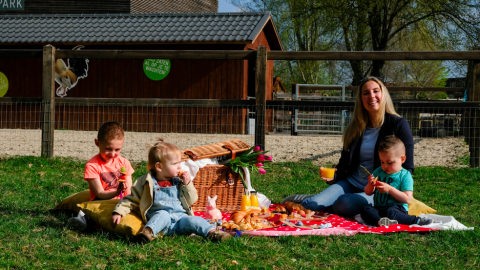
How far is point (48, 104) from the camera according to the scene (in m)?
7.80

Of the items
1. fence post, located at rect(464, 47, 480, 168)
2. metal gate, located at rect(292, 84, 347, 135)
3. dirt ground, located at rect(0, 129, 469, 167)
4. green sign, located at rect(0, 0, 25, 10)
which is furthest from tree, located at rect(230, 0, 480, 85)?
green sign, located at rect(0, 0, 25, 10)

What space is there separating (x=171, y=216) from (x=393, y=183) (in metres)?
1.96

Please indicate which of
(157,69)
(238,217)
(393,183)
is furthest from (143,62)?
(393,183)

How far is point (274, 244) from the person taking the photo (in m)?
3.40

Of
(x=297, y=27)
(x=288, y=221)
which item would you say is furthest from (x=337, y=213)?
(x=297, y=27)

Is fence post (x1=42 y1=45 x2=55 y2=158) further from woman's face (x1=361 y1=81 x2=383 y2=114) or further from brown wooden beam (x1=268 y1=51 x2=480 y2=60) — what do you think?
woman's face (x1=361 y1=81 x2=383 y2=114)

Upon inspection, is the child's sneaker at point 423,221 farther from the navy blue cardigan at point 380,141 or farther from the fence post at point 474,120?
the fence post at point 474,120

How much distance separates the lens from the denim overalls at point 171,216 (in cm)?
350

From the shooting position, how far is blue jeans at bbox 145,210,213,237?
3.48 meters

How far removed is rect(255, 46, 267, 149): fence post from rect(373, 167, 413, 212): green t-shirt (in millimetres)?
3078

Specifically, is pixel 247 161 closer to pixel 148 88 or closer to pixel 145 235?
pixel 145 235

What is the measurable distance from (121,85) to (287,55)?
8940 millimetres

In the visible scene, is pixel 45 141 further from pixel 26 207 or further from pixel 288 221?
pixel 288 221

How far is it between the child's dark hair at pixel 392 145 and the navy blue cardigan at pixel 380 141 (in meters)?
0.22
